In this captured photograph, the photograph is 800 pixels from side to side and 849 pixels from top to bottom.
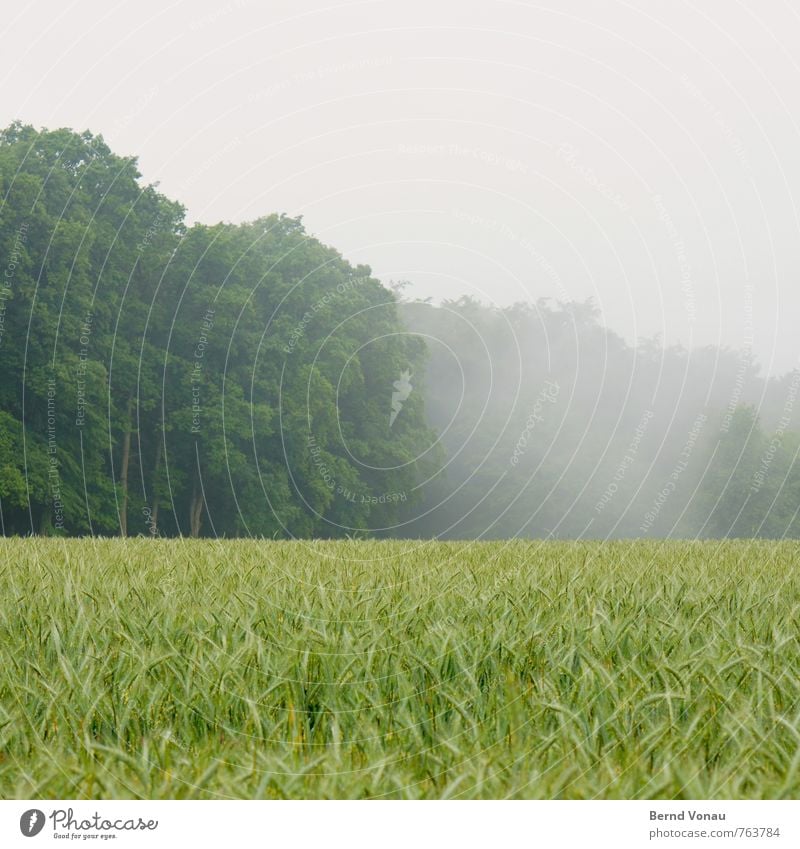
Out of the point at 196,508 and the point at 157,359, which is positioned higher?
the point at 157,359

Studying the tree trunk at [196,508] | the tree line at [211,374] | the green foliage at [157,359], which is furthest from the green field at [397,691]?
the tree trunk at [196,508]

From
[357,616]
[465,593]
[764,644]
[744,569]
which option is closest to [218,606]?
[357,616]

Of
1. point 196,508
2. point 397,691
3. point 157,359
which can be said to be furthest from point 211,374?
point 397,691

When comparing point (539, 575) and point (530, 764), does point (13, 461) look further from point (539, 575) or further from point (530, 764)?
point (530, 764)

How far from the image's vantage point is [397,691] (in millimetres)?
3961

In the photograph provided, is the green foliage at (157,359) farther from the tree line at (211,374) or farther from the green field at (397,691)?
the green field at (397,691)

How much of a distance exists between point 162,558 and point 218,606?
352cm

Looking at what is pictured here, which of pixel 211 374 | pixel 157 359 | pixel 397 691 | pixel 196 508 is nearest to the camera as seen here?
pixel 397 691

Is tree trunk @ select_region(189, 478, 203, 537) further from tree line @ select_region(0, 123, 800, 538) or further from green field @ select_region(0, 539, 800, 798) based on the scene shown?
green field @ select_region(0, 539, 800, 798)

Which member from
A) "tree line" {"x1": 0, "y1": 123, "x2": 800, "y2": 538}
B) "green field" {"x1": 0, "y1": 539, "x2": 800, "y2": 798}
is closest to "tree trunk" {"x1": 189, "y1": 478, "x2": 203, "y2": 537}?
"tree line" {"x1": 0, "y1": 123, "x2": 800, "y2": 538}

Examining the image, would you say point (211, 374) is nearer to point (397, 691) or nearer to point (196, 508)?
point (196, 508)

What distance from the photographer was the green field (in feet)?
10.3

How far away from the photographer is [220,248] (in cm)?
2844

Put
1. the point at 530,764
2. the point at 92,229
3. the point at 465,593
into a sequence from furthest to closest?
1. the point at 92,229
2. the point at 465,593
3. the point at 530,764
